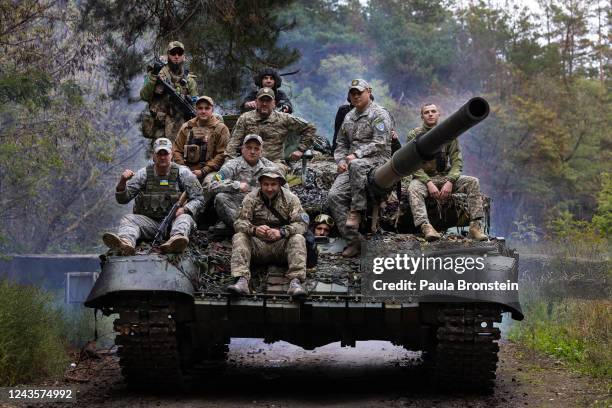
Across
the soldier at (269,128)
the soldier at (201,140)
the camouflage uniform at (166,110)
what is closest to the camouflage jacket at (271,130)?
the soldier at (269,128)

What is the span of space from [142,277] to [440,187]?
3371 millimetres

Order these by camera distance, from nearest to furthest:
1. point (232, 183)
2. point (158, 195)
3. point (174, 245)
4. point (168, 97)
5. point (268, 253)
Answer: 1. point (174, 245)
2. point (268, 253)
3. point (158, 195)
4. point (232, 183)
5. point (168, 97)

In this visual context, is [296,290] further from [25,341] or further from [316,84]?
[316,84]

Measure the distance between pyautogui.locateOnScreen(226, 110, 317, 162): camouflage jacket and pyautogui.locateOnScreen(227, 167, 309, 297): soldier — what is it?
1612 millimetres

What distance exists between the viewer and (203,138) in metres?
12.4

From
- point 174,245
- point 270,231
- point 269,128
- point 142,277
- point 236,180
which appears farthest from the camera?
point 269,128

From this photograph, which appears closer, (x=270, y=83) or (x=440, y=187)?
(x=440, y=187)

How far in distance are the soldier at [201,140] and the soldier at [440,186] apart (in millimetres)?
2262

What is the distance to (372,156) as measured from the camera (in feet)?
36.8

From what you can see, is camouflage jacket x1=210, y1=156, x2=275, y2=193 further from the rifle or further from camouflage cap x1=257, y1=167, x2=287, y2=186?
camouflage cap x1=257, y1=167, x2=287, y2=186

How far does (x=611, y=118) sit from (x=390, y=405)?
22276 millimetres

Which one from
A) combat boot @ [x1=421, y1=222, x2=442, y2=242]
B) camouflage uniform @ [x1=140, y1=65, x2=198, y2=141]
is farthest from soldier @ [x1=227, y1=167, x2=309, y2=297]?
camouflage uniform @ [x1=140, y1=65, x2=198, y2=141]

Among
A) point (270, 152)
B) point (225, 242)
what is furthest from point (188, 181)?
point (270, 152)

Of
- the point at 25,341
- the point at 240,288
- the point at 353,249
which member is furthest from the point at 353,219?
the point at 25,341
